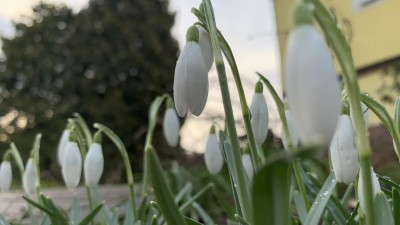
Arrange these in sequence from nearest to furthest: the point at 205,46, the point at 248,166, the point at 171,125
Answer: the point at 205,46 → the point at 248,166 → the point at 171,125

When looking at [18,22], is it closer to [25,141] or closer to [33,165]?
[25,141]

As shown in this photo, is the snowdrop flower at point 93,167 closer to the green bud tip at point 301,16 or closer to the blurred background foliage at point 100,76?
the green bud tip at point 301,16

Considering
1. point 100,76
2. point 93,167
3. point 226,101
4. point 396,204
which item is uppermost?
point 100,76

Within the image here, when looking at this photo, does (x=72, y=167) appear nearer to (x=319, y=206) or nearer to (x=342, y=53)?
→ (x=319, y=206)

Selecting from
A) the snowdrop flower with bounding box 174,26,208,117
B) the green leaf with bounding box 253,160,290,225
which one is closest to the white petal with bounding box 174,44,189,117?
the snowdrop flower with bounding box 174,26,208,117

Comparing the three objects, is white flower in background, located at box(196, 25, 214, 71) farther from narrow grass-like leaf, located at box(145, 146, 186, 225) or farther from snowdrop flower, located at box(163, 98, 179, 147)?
snowdrop flower, located at box(163, 98, 179, 147)

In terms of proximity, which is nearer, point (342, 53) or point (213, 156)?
point (342, 53)

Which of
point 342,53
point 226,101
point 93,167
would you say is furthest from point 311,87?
point 93,167

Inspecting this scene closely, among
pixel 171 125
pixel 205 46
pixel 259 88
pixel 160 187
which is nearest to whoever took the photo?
pixel 160 187
